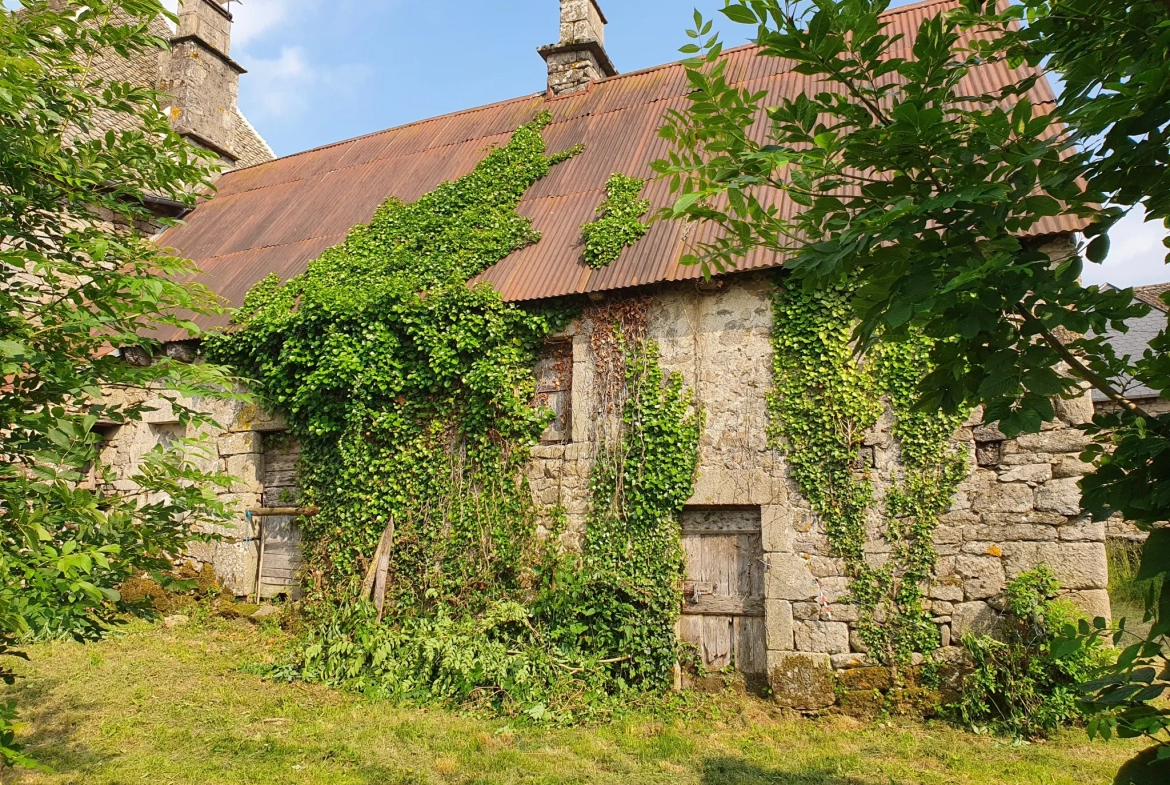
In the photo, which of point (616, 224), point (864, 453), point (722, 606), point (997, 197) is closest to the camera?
point (997, 197)

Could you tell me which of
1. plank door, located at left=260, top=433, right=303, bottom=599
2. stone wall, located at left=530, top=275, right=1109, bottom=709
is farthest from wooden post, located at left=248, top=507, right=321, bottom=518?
stone wall, located at left=530, top=275, right=1109, bottom=709

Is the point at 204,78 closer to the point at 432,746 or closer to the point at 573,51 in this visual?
the point at 573,51

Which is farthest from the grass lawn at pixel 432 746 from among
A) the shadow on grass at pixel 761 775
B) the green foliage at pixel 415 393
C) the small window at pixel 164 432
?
the small window at pixel 164 432

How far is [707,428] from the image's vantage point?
6.58 meters

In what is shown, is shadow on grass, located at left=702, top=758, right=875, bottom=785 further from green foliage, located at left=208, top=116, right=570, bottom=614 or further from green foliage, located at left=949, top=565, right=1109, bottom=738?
green foliage, located at left=208, top=116, right=570, bottom=614

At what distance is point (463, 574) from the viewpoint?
7.09m

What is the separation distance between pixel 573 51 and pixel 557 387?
17.7ft

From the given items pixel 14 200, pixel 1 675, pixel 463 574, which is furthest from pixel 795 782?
pixel 14 200

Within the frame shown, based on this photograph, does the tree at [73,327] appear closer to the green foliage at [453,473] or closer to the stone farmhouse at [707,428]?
the green foliage at [453,473]

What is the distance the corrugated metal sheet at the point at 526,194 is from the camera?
23.5 ft

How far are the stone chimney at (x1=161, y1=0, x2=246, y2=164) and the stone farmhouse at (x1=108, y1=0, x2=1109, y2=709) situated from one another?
3761 mm

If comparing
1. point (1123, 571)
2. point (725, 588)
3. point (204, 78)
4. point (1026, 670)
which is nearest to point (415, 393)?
point (725, 588)

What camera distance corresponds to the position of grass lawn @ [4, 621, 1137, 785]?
187 inches

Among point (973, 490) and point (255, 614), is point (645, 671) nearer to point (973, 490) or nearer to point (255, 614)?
point (973, 490)
